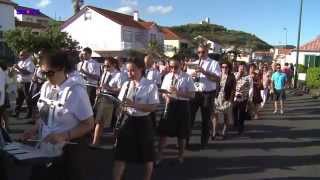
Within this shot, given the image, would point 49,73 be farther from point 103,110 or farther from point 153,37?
point 153,37

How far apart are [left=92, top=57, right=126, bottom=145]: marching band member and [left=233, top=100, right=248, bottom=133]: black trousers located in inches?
130

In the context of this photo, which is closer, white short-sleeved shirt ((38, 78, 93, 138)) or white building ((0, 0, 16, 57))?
white short-sleeved shirt ((38, 78, 93, 138))

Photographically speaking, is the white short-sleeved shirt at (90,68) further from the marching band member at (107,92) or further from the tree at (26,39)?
the tree at (26,39)

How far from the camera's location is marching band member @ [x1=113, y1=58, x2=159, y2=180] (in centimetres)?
595

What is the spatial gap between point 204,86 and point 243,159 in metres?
1.61

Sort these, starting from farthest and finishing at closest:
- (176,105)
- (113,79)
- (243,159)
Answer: (113,79), (243,159), (176,105)

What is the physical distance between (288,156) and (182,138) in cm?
227

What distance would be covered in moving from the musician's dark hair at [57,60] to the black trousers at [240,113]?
27.7 ft

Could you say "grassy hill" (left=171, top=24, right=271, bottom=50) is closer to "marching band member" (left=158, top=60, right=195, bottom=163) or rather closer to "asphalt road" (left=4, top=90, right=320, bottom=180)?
"asphalt road" (left=4, top=90, right=320, bottom=180)

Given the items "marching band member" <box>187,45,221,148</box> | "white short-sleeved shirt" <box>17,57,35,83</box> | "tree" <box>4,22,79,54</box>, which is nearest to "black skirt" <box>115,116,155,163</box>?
"marching band member" <box>187,45,221,148</box>

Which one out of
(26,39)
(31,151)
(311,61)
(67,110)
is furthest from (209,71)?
(26,39)

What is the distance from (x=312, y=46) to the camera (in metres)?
49.2

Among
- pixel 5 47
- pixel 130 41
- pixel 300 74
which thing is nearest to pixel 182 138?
pixel 300 74

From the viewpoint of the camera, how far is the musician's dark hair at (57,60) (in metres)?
4.04
